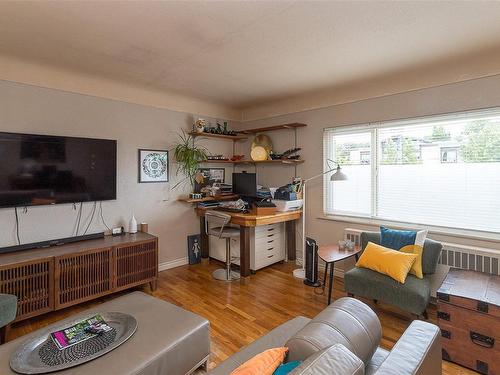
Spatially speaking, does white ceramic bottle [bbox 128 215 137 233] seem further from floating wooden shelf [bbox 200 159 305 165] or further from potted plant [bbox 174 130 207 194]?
floating wooden shelf [bbox 200 159 305 165]

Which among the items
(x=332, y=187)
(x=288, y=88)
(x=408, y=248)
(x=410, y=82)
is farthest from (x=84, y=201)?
(x=410, y=82)

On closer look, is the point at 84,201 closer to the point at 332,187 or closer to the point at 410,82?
the point at 332,187

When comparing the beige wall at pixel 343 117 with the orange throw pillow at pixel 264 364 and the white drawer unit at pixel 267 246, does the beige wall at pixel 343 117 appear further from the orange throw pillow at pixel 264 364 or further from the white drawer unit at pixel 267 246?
the orange throw pillow at pixel 264 364

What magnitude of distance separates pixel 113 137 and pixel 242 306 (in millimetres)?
2457

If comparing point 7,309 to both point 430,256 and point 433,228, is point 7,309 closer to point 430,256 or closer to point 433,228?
point 430,256

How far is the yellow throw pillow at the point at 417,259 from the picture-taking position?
242cm

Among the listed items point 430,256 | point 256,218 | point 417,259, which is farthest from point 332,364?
point 256,218

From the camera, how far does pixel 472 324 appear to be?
1886 millimetres

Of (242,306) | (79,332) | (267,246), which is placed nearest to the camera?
(79,332)

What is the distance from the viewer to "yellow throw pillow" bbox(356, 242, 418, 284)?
2.34 metres

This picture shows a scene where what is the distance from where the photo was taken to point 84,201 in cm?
302

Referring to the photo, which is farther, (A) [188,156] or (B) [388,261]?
(A) [188,156]

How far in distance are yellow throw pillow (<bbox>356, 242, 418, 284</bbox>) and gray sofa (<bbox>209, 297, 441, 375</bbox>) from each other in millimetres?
1141

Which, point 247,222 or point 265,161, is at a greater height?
point 265,161
